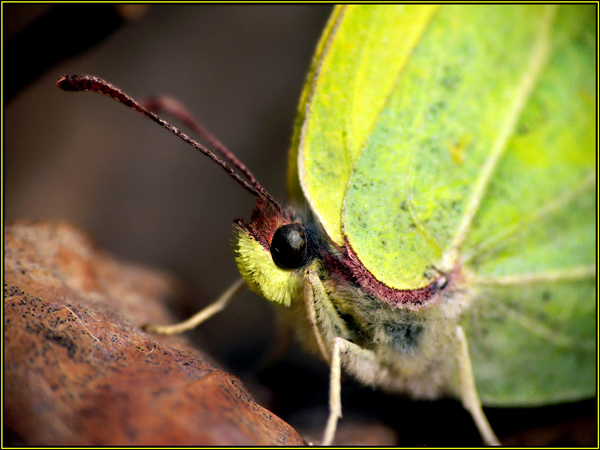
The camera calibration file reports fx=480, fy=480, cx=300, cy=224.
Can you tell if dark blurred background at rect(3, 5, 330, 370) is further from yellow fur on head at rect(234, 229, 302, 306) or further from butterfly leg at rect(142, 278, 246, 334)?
yellow fur on head at rect(234, 229, 302, 306)

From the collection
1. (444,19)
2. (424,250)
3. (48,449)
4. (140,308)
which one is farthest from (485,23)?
(48,449)

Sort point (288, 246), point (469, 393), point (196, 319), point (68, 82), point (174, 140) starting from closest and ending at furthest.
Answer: point (68, 82), point (288, 246), point (469, 393), point (196, 319), point (174, 140)

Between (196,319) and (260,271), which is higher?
(260,271)

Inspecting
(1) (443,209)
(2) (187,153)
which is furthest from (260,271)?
(2) (187,153)

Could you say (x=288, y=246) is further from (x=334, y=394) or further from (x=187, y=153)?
(x=187, y=153)

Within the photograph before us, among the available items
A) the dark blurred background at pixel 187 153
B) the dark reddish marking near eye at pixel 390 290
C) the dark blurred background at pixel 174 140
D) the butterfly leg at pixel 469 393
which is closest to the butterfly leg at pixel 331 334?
the dark reddish marking near eye at pixel 390 290
